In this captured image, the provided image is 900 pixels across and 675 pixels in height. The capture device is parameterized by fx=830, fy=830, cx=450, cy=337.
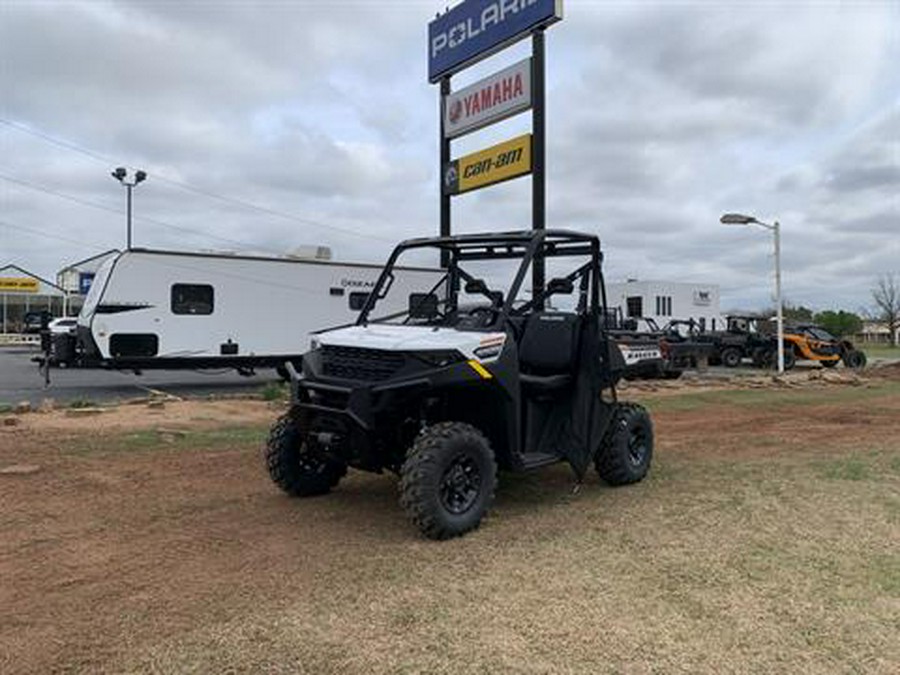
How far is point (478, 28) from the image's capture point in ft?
50.7

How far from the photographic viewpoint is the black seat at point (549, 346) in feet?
21.2

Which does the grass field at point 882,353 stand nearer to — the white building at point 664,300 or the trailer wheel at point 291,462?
the white building at point 664,300

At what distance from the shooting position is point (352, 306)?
18438 mm

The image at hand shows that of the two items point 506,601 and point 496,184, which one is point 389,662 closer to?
point 506,601

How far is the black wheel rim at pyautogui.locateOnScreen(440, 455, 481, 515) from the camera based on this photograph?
17.7 ft

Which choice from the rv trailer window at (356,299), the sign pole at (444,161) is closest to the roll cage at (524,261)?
the sign pole at (444,161)


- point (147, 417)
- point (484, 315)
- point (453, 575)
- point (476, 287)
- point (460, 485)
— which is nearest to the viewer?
point (453, 575)

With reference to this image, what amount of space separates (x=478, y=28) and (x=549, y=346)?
35.1 ft

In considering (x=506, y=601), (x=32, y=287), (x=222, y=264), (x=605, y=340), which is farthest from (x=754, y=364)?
(x=32, y=287)

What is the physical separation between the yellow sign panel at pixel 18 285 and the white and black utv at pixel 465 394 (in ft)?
205

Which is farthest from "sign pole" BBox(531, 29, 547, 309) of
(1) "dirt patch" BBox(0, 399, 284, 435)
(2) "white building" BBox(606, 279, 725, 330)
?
(2) "white building" BBox(606, 279, 725, 330)

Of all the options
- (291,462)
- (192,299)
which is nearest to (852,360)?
(192,299)

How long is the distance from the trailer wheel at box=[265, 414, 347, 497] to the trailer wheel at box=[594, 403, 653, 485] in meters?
2.23

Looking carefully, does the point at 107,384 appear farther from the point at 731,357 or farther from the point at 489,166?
the point at 731,357
